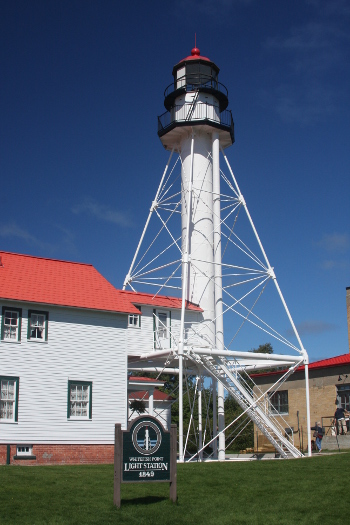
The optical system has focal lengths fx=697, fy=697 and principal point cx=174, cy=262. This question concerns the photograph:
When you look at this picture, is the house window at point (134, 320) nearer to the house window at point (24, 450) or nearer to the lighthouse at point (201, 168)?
the lighthouse at point (201, 168)

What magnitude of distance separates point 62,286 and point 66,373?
3.84 meters

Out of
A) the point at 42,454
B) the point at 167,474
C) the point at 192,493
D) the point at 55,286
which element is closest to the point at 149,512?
the point at 167,474

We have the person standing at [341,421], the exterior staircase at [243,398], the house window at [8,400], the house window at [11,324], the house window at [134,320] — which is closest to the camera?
the house window at [8,400]

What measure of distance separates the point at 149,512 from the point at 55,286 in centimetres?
1604

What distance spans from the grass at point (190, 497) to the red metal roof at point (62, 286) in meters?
8.52

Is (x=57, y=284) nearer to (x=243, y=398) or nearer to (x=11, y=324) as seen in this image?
(x=11, y=324)

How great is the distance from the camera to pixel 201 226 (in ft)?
113

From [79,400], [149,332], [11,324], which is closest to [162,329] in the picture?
[149,332]

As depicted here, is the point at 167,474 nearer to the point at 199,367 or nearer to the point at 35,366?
the point at 35,366

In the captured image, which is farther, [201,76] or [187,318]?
[201,76]

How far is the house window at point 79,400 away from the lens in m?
27.2

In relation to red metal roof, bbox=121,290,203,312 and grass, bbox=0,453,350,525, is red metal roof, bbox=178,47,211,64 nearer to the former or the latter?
red metal roof, bbox=121,290,203,312

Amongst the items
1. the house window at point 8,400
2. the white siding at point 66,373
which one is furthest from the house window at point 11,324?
the house window at point 8,400

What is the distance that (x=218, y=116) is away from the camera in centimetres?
3609
